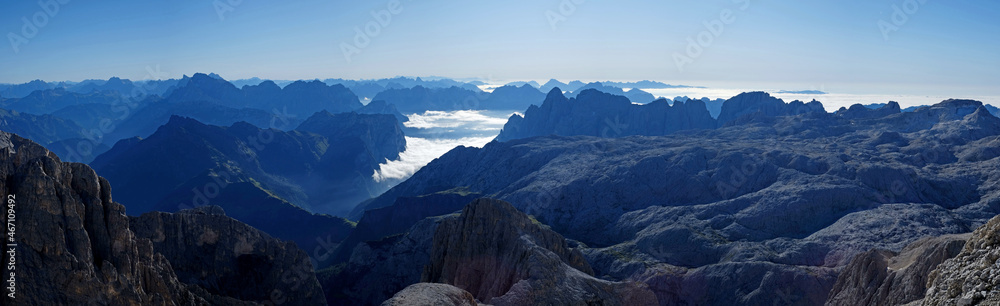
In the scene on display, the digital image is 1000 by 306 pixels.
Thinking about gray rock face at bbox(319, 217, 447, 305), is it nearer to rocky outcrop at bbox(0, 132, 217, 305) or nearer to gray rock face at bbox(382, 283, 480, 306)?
gray rock face at bbox(382, 283, 480, 306)

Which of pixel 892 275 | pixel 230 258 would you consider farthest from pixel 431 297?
pixel 892 275

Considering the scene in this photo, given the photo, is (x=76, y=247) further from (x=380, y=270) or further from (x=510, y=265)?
(x=380, y=270)

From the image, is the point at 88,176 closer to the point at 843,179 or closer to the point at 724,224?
the point at 724,224

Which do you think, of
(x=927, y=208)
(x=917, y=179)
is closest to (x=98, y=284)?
(x=927, y=208)

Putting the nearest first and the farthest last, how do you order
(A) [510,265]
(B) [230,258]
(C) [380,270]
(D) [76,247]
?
(D) [76,247]
(A) [510,265]
(B) [230,258]
(C) [380,270]

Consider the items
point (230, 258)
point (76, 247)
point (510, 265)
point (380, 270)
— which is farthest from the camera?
point (380, 270)

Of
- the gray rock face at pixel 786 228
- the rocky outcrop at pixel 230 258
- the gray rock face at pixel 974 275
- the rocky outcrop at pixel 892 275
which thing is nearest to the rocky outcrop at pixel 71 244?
the rocky outcrop at pixel 230 258
